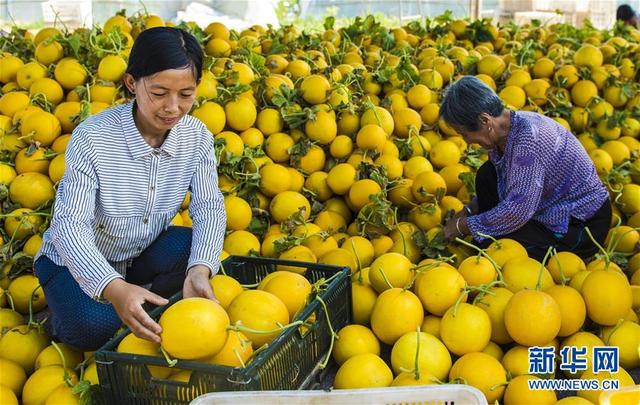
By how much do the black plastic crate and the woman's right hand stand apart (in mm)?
65

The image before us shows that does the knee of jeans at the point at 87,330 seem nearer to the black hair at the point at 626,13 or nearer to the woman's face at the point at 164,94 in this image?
the woman's face at the point at 164,94

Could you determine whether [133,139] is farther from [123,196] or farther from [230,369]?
[230,369]

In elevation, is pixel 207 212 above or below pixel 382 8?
above

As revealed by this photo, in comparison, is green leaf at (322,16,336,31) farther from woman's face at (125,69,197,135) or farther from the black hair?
the black hair

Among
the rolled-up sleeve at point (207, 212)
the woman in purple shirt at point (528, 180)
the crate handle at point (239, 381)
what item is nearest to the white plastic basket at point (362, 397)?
the crate handle at point (239, 381)

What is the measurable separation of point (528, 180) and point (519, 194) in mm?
67

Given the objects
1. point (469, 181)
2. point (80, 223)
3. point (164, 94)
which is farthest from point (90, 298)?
point (469, 181)

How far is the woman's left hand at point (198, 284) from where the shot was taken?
1969 mm

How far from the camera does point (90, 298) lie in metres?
2.14

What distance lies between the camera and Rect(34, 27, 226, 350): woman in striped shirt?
6.26 feet

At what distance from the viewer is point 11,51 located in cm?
392

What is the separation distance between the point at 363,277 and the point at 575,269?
800 millimetres

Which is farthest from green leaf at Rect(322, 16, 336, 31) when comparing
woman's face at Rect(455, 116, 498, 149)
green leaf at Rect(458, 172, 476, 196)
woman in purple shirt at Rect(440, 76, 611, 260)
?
woman's face at Rect(455, 116, 498, 149)

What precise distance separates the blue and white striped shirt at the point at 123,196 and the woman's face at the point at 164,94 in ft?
0.53
